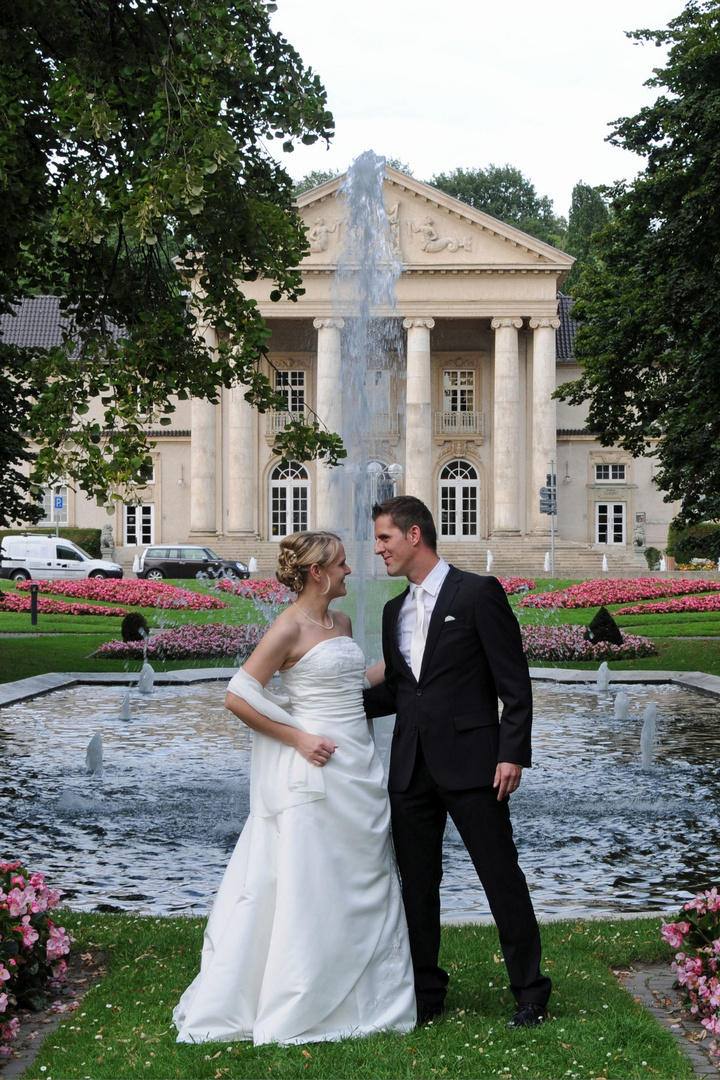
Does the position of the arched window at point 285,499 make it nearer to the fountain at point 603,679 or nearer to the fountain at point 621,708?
the fountain at point 603,679

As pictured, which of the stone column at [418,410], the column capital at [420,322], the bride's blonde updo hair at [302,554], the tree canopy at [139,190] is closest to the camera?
the bride's blonde updo hair at [302,554]

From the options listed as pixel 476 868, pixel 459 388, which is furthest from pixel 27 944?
pixel 459 388

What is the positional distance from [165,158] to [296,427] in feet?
10.4

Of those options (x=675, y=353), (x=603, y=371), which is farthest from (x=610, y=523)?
(x=675, y=353)

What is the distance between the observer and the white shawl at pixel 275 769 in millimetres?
4527

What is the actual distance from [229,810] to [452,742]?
212 inches

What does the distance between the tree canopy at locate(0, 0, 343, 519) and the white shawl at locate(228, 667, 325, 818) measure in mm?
3438

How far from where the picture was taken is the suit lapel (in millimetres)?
4660

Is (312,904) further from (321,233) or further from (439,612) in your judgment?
(321,233)

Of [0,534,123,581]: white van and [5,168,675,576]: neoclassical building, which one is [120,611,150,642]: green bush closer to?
[0,534,123,581]: white van

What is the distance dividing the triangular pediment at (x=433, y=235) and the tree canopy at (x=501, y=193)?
2043 centimetres

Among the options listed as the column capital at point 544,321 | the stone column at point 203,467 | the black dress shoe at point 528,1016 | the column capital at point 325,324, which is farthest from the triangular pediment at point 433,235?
the black dress shoe at point 528,1016

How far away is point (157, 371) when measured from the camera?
8.58 metres

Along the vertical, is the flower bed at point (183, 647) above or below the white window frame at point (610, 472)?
below
